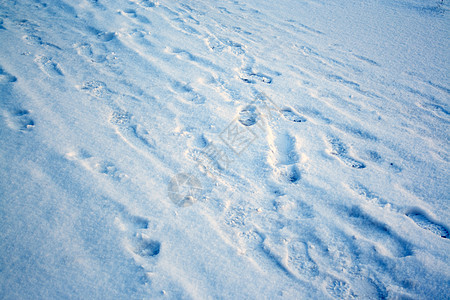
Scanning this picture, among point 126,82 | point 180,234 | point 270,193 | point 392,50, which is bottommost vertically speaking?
point 180,234

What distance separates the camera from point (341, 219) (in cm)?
143

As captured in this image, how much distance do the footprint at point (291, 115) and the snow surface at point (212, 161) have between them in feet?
0.03

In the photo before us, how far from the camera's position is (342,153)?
1.79 metres

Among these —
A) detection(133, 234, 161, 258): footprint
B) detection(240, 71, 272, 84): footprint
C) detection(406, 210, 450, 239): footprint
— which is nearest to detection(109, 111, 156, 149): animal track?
detection(133, 234, 161, 258): footprint

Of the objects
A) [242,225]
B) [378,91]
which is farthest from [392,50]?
[242,225]

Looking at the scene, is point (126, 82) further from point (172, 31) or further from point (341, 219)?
point (341, 219)

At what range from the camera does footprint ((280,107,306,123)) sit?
1.99 meters

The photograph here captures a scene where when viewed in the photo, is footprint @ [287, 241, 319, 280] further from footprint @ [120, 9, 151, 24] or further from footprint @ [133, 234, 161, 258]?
footprint @ [120, 9, 151, 24]

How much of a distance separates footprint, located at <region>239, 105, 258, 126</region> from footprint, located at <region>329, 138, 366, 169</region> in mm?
576

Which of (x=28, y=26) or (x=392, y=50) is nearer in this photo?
(x=28, y=26)

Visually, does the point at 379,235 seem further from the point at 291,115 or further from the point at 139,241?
the point at 139,241

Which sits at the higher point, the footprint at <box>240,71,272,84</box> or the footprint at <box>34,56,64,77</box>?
the footprint at <box>240,71,272,84</box>

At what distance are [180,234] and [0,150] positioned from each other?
3.91 feet

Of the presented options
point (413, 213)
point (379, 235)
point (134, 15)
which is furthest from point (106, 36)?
point (413, 213)
